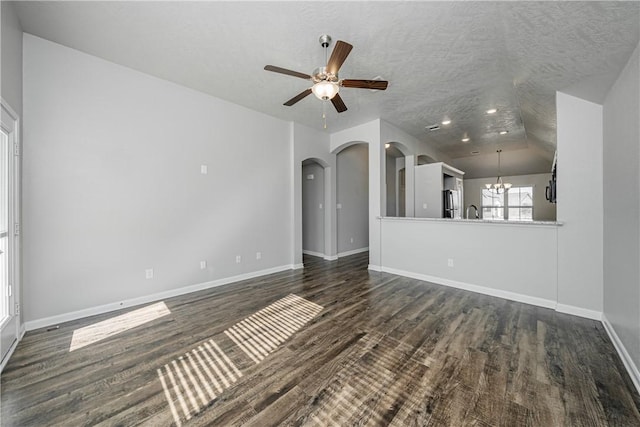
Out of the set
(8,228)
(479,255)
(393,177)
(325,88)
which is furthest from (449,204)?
(8,228)

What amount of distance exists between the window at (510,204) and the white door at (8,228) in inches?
471

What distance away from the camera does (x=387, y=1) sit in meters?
2.09

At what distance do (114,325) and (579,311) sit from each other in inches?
208

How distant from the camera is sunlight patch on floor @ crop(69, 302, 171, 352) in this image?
2.40m

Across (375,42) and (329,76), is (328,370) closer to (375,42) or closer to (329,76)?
(329,76)

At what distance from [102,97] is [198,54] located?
51.4 inches

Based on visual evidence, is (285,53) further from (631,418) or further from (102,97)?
(631,418)

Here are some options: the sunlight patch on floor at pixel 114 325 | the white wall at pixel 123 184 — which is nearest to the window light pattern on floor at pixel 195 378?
the sunlight patch on floor at pixel 114 325

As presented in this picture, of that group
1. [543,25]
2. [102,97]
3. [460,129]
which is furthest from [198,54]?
[460,129]

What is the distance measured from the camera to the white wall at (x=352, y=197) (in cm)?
658

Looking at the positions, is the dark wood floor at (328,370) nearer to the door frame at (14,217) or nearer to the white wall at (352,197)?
the door frame at (14,217)

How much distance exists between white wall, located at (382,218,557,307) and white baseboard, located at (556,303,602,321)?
0.10 metres

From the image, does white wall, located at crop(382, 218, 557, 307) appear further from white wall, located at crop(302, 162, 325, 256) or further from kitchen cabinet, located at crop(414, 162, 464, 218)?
white wall, located at crop(302, 162, 325, 256)

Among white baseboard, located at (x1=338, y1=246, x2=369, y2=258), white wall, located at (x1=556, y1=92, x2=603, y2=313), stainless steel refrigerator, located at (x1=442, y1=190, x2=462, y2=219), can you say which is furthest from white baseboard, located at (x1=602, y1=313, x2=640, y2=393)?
white baseboard, located at (x1=338, y1=246, x2=369, y2=258)
